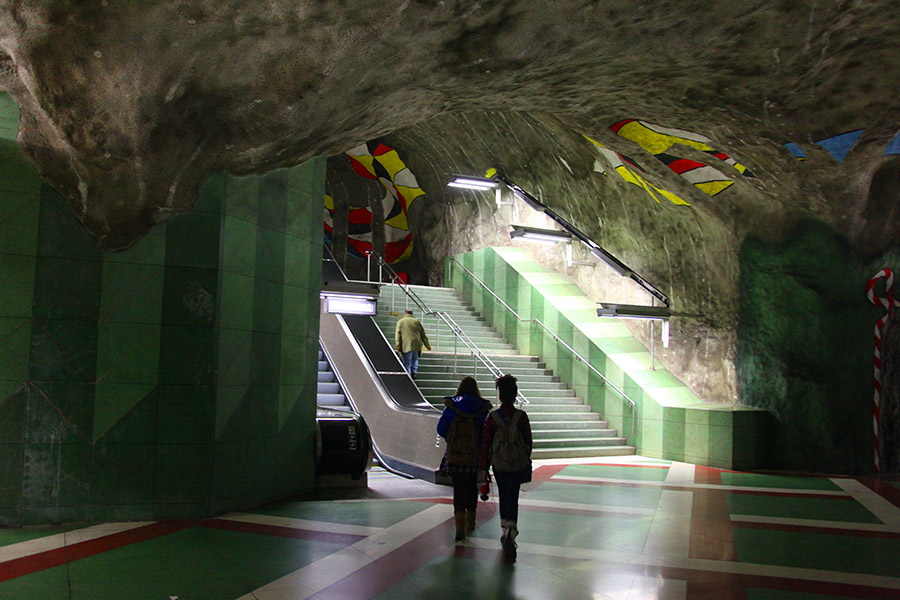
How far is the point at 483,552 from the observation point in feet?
18.2

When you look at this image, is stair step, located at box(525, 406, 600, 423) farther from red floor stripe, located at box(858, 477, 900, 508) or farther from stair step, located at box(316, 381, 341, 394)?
red floor stripe, located at box(858, 477, 900, 508)

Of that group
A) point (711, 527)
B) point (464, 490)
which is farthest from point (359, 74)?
point (711, 527)

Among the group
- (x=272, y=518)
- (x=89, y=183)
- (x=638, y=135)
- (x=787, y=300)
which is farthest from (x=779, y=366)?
(x=89, y=183)

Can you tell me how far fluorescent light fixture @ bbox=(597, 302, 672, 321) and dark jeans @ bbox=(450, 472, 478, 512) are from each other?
6297 mm

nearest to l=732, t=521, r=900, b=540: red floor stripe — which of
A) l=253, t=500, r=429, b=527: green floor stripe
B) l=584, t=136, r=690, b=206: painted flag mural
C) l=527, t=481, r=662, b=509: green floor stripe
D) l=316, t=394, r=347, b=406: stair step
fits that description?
l=527, t=481, r=662, b=509: green floor stripe

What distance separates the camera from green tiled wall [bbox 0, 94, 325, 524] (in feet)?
20.6

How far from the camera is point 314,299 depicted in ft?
27.8

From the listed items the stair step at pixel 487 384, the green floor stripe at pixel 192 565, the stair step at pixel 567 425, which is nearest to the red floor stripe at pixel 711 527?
the green floor stripe at pixel 192 565

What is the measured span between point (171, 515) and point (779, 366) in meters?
8.64

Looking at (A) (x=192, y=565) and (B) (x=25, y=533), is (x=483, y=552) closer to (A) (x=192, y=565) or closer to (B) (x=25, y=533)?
(A) (x=192, y=565)

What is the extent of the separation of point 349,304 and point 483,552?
258 inches

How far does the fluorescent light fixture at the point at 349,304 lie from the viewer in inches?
448

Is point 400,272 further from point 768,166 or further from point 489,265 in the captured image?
point 768,166

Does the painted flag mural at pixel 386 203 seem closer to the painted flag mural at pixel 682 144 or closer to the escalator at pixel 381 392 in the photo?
the escalator at pixel 381 392
